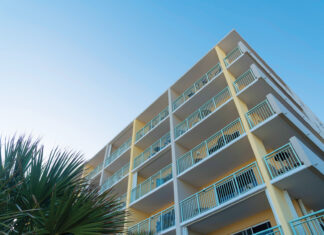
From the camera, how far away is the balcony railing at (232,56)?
16069mm

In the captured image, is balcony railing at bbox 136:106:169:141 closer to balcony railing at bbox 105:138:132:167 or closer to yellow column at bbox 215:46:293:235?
balcony railing at bbox 105:138:132:167

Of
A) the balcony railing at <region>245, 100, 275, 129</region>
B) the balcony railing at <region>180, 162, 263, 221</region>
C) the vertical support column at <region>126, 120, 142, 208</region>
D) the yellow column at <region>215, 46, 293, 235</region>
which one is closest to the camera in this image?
the yellow column at <region>215, 46, 293, 235</region>

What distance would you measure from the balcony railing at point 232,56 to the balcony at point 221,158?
16.5 ft

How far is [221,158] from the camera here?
12.1 meters

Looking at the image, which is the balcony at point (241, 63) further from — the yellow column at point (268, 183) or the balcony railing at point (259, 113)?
the balcony railing at point (259, 113)

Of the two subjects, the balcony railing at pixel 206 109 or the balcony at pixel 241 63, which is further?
the balcony railing at pixel 206 109

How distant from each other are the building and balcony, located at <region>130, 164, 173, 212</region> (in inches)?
2.5

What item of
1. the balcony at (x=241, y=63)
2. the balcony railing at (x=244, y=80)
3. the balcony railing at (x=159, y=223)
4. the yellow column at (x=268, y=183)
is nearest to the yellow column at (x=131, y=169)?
the balcony railing at (x=159, y=223)

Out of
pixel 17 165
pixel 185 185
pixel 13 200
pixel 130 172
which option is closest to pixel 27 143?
pixel 17 165

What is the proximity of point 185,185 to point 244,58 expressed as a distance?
8.52m

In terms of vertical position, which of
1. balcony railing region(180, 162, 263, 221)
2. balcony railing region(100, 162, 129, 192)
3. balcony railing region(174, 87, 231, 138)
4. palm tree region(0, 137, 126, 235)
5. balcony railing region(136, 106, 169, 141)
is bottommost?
palm tree region(0, 137, 126, 235)

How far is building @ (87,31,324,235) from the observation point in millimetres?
8914

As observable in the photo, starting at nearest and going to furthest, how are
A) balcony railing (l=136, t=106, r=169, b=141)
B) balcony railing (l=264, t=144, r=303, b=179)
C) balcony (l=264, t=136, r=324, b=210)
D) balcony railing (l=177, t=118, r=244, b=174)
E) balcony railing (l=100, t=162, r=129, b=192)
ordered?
balcony (l=264, t=136, r=324, b=210), balcony railing (l=264, t=144, r=303, b=179), balcony railing (l=177, t=118, r=244, b=174), balcony railing (l=136, t=106, r=169, b=141), balcony railing (l=100, t=162, r=129, b=192)

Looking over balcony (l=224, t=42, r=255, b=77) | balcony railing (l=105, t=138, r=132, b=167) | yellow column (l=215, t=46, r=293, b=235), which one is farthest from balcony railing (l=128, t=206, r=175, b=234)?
balcony (l=224, t=42, r=255, b=77)
